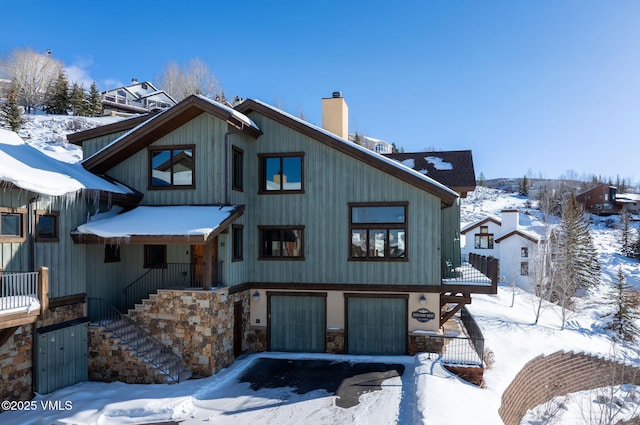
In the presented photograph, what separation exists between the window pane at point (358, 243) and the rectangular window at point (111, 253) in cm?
751

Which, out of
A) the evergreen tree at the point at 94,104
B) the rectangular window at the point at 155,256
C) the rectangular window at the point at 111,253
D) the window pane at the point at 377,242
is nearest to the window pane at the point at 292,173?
the window pane at the point at 377,242

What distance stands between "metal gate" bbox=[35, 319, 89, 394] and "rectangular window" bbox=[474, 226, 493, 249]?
33.8 m

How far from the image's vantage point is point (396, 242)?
13008 mm

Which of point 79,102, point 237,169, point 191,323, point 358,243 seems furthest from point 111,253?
point 79,102

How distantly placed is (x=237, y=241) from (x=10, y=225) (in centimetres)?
589

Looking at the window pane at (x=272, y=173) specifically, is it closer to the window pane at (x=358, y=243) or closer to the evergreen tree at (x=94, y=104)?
the window pane at (x=358, y=243)

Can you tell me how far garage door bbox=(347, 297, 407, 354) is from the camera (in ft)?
42.8

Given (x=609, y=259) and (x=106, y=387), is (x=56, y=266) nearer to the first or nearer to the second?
(x=106, y=387)

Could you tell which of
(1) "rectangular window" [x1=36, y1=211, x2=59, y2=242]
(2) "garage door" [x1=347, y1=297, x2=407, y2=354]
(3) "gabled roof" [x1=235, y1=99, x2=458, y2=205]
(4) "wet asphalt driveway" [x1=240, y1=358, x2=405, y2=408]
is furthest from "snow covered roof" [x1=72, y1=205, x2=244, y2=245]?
(2) "garage door" [x1=347, y1=297, x2=407, y2=354]

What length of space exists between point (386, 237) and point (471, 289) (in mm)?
3003

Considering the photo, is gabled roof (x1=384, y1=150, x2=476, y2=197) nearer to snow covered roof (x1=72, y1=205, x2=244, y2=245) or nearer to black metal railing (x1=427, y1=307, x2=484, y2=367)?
black metal railing (x1=427, y1=307, x2=484, y2=367)

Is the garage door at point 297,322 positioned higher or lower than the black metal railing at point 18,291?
lower

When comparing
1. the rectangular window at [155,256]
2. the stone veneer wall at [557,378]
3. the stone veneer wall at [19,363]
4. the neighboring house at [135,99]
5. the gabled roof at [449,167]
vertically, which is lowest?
the stone veneer wall at [557,378]

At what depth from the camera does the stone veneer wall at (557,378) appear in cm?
1288
